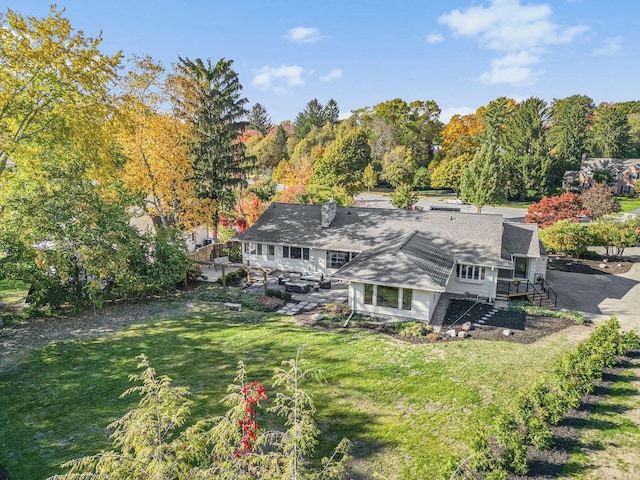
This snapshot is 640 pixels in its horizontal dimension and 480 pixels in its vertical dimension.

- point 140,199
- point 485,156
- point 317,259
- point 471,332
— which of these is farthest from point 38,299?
point 485,156

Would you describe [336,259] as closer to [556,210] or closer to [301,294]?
[301,294]

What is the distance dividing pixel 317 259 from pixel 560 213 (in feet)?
72.4

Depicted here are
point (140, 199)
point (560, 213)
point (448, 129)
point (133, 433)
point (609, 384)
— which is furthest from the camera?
point (448, 129)

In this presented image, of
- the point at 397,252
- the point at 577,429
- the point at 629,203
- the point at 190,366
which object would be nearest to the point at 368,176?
the point at 629,203

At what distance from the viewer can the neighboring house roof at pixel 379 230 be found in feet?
74.2

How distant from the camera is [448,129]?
246ft

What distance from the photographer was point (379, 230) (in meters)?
25.3

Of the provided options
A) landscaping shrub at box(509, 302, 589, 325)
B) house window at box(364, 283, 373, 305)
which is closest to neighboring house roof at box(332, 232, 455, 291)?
house window at box(364, 283, 373, 305)

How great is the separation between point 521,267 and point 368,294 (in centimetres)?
1009

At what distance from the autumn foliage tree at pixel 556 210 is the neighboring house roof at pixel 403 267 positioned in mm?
17069

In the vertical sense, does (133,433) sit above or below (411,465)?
above

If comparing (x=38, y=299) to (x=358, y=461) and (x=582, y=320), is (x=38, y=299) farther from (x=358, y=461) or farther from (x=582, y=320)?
(x=582, y=320)

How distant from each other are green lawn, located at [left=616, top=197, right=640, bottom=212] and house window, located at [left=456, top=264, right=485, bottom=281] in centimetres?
4169

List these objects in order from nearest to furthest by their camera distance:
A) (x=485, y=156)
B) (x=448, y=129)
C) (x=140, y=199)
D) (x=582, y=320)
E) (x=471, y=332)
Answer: (x=471, y=332) < (x=582, y=320) < (x=140, y=199) < (x=485, y=156) < (x=448, y=129)
